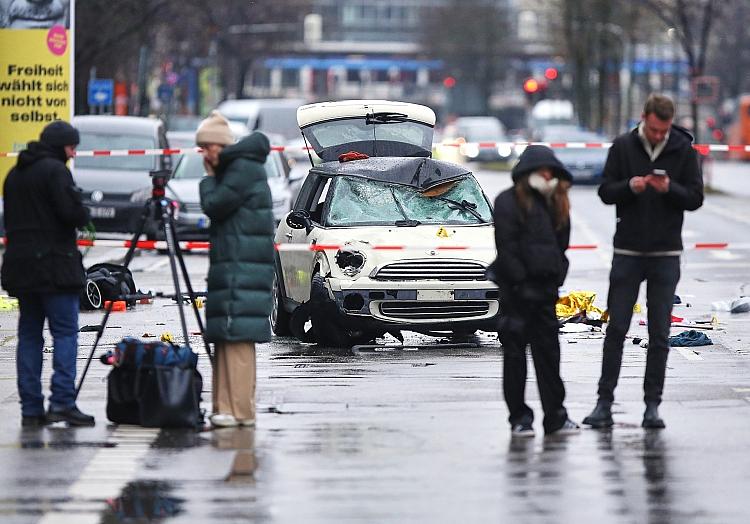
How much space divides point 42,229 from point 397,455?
2399 mm

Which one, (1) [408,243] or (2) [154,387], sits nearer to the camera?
(2) [154,387]

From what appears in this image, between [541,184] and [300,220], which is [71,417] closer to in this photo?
[541,184]

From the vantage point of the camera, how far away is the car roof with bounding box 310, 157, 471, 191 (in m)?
15.5

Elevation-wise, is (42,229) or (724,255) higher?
(42,229)

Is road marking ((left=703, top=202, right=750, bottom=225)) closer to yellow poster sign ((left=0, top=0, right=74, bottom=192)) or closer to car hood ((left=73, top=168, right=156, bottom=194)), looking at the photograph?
car hood ((left=73, top=168, right=156, bottom=194))

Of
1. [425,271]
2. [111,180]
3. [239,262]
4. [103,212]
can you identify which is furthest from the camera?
[111,180]

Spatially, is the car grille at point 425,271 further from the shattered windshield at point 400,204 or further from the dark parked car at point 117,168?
the dark parked car at point 117,168

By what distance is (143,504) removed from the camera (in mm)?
8422

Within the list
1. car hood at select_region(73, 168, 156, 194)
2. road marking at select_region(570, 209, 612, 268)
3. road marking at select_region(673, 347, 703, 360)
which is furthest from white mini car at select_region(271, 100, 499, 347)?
car hood at select_region(73, 168, 156, 194)

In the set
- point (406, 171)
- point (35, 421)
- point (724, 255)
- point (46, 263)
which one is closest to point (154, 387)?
point (35, 421)

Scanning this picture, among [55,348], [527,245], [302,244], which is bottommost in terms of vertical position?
[55,348]

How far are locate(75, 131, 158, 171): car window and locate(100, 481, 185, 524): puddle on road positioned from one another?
19.7 meters

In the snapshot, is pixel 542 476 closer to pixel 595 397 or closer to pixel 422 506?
pixel 422 506

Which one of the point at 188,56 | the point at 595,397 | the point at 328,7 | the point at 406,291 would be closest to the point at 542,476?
the point at 595,397
